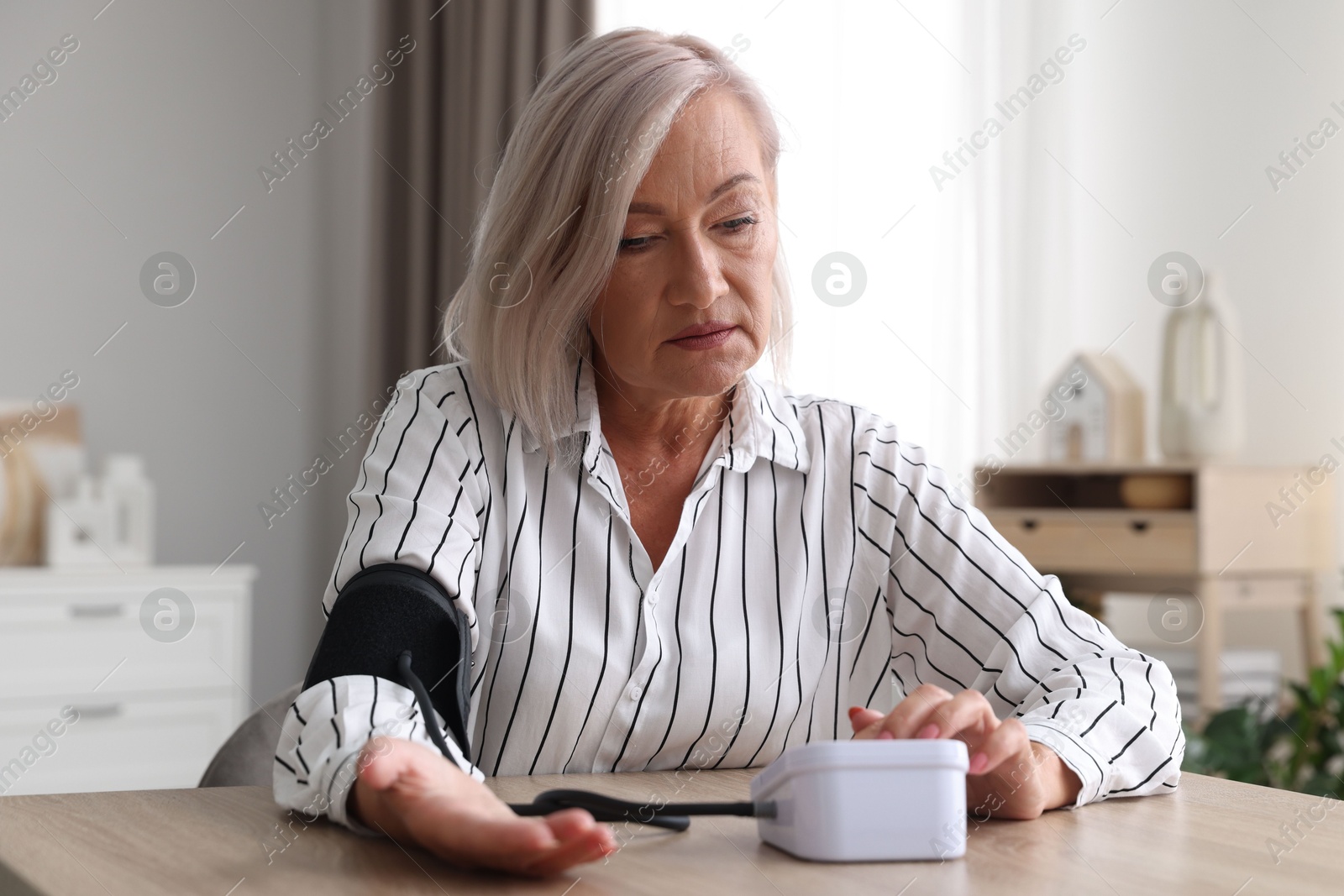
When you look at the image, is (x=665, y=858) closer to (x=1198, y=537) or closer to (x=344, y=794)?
(x=344, y=794)

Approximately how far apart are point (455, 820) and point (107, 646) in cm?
243

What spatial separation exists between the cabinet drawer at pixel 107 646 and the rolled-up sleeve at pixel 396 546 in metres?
1.93

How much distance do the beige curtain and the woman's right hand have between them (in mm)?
2482

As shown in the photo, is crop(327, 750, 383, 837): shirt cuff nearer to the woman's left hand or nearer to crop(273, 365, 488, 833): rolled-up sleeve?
crop(273, 365, 488, 833): rolled-up sleeve

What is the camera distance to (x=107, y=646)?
2.75 meters

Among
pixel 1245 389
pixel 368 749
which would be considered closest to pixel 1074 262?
pixel 1245 389

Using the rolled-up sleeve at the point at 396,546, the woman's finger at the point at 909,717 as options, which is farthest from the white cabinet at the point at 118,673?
the woman's finger at the point at 909,717

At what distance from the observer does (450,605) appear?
903 millimetres

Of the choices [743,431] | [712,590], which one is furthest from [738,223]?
[712,590]

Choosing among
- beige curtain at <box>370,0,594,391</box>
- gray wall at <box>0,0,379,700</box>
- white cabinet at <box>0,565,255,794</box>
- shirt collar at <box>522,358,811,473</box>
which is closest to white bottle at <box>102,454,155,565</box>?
white cabinet at <box>0,565,255,794</box>

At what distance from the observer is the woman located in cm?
102

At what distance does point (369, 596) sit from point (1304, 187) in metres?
2.21

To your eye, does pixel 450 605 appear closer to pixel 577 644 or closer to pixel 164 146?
pixel 577 644

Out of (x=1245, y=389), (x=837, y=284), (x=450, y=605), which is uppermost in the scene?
(x=837, y=284)
